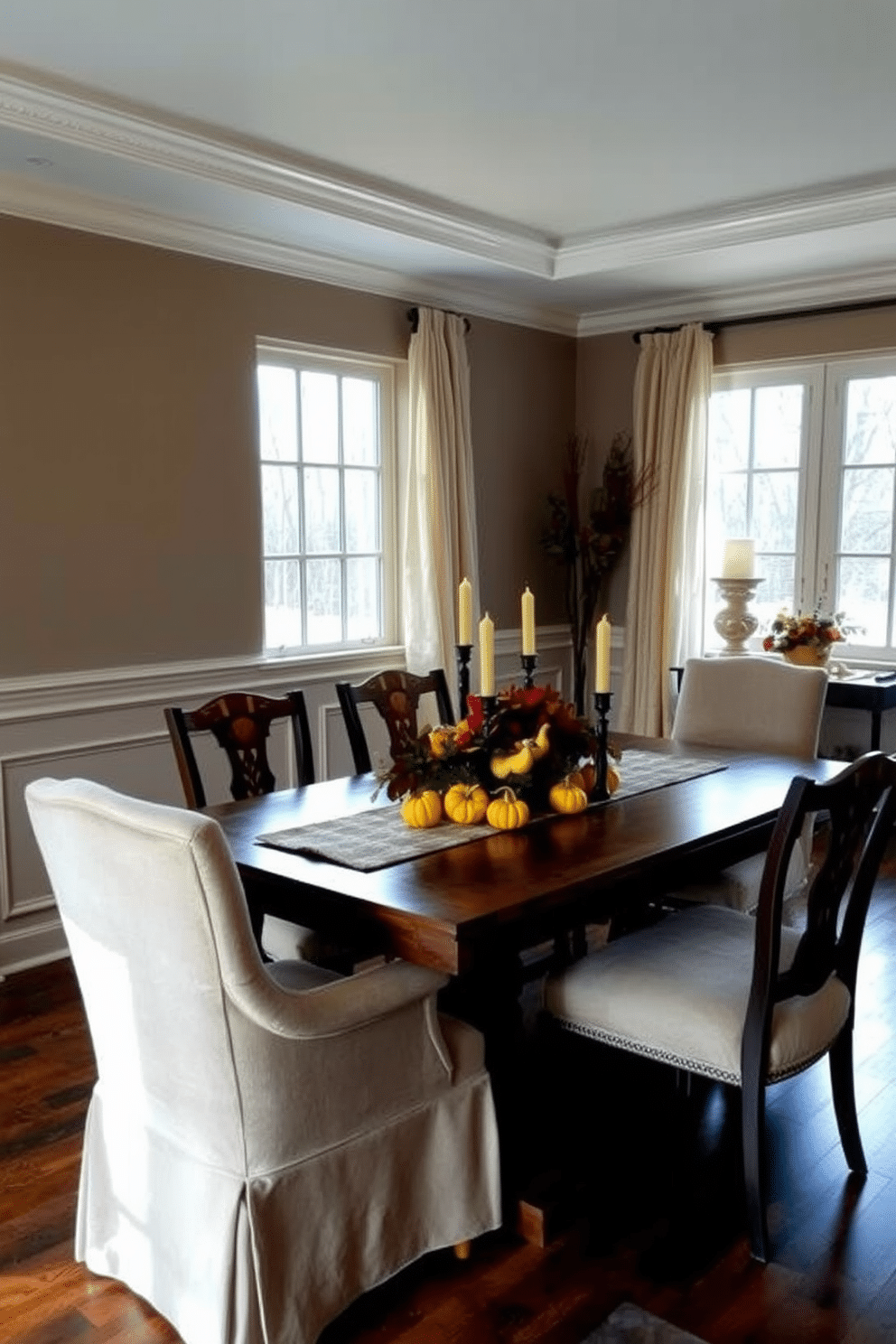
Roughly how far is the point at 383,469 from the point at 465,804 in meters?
2.78

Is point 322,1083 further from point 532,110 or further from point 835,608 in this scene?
point 835,608

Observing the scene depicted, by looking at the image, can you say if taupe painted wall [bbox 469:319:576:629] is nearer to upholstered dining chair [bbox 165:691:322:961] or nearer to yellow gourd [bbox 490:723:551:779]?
upholstered dining chair [bbox 165:691:322:961]

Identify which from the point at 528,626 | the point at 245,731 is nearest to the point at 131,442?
the point at 245,731

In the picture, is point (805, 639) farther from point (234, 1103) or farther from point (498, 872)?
point (234, 1103)

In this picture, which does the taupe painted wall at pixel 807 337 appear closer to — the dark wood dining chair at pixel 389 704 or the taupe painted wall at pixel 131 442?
the taupe painted wall at pixel 131 442

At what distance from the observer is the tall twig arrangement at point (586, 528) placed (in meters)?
5.59

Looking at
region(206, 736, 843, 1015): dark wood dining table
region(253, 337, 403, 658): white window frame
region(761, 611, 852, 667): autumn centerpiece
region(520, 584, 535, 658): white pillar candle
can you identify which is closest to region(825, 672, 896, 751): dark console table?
region(761, 611, 852, 667): autumn centerpiece

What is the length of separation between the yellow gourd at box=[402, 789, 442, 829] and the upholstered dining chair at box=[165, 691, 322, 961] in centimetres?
45

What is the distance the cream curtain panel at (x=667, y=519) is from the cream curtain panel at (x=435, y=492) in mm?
1002

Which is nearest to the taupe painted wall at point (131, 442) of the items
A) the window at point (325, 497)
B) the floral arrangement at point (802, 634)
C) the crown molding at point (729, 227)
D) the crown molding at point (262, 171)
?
the window at point (325, 497)

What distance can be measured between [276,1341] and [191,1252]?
7.8 inches

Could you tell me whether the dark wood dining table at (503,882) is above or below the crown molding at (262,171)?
below

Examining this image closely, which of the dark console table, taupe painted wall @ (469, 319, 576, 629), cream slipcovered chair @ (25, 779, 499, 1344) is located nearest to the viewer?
cream slipcovered chair @ (25, 779, 499, 1344)

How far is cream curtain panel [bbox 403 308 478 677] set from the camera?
192 inches
